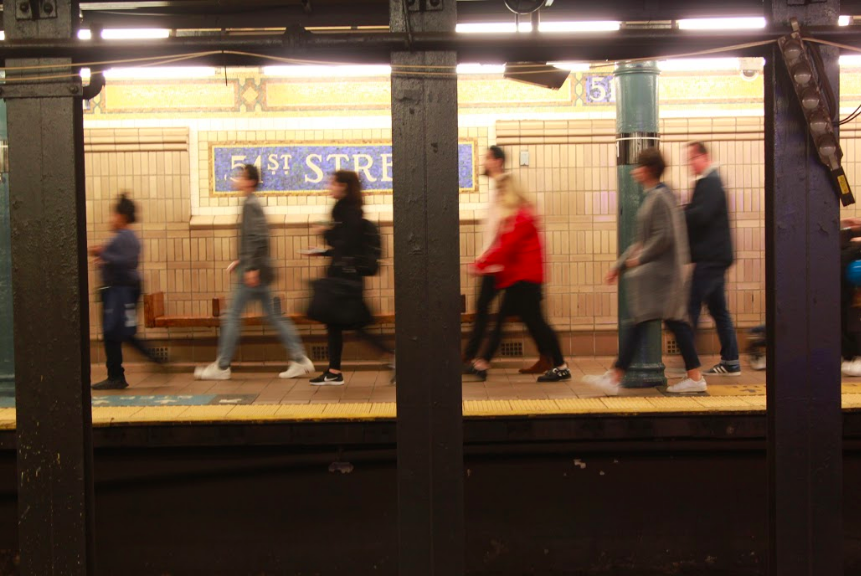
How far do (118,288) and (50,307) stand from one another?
3151mm

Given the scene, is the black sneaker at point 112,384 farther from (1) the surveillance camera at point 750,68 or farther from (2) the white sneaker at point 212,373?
(1) the surveillance camera at point 750,68

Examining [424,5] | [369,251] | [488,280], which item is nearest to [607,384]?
[488,280]

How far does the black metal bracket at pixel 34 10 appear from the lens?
3668 mm

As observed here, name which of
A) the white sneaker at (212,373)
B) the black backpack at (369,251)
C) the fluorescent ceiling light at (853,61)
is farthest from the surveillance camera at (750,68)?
the white sneaker at (212,373)

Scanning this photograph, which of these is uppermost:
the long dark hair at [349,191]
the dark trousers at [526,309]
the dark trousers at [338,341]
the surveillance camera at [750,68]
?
the surveillance camera at [750,68]

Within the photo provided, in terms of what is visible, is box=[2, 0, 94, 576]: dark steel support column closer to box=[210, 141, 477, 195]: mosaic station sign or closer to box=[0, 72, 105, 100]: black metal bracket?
Answer: box=[0, 72, 105, 100]: black metal bracket

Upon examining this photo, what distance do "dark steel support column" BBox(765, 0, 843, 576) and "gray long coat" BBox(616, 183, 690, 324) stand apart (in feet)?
6.43

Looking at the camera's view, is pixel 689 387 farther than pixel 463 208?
No

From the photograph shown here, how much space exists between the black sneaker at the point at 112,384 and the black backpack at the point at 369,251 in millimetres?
2045

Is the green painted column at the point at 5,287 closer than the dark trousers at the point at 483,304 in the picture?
Yes

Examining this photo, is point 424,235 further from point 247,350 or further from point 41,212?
point 247,350

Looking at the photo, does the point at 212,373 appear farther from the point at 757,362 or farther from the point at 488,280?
the point at 757,362

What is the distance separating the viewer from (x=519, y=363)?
8078 mm

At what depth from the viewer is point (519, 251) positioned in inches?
253
